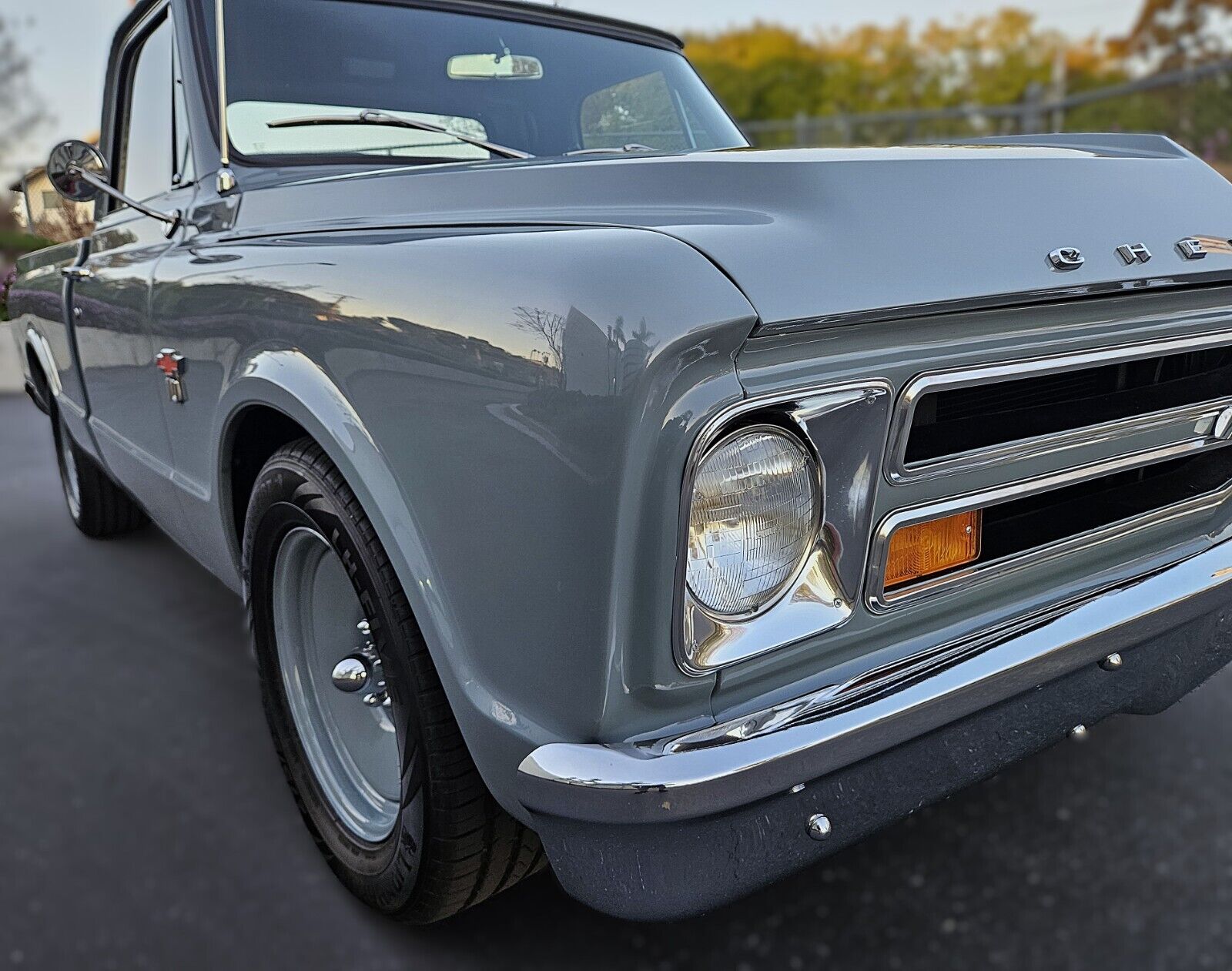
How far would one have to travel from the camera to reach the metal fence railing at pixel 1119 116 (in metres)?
10.8

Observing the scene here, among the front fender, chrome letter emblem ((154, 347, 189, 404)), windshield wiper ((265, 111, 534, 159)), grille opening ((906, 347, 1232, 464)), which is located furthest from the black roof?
grille opening ((906, 347, 1232, 464))

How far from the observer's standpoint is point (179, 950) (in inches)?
71.6

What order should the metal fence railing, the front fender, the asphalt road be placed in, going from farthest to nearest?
the metal fence railing, the asphalt road, the front fender

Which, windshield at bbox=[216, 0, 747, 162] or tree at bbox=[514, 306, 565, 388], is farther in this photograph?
windshield at bbox=[216, 0, 747, 162]

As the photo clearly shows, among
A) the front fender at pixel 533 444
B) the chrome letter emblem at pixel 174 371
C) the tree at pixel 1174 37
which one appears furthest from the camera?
the tree at pixel 1174 37

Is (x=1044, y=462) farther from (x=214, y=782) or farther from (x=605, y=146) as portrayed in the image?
(x=214, y=782)

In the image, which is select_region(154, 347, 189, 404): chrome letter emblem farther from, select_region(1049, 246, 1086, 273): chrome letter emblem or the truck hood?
select_region(1049, 246, 1086, 273): chrome letter emblem

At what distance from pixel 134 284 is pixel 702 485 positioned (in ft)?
6.24

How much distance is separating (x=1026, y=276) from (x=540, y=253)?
2.26 ft

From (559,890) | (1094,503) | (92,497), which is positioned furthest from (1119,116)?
(559,890)

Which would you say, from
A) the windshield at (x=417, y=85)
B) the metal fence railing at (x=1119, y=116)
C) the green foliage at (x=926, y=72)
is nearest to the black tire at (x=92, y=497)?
the windshield at (x=417, y=85)

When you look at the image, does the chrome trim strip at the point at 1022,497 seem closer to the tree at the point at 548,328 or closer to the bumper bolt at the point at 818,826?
the bumper bolt at the point at 818,826

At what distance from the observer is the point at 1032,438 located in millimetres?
1527

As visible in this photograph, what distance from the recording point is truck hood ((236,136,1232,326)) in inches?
51.5
